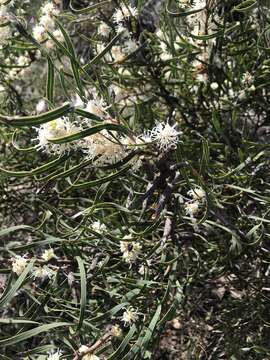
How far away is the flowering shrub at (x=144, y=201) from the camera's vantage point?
933 mm

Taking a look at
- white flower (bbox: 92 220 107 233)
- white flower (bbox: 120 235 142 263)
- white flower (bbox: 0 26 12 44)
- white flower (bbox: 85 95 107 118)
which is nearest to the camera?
white flower (bbox: 85 95 107 118)

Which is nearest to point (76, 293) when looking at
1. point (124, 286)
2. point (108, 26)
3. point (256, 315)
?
point (124, 286)

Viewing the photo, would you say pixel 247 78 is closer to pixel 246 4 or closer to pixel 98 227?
pixel 246 4

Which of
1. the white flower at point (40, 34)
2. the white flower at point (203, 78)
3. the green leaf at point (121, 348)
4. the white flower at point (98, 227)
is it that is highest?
the white flower at point (40, 34)

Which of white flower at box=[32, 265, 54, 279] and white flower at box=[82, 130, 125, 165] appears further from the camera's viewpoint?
white flower at box=[32, 265, 54, 279]

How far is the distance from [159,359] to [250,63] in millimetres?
1102

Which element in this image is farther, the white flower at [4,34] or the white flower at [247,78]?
the white flower at [247,78]

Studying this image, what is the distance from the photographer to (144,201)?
3.38 ft

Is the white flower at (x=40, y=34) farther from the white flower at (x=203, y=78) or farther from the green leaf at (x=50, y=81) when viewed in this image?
the green leaf at (x=50, y=81)

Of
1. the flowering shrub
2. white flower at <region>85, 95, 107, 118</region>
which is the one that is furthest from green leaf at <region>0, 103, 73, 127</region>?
white flower at <region>85, 95, 107, 118</region>

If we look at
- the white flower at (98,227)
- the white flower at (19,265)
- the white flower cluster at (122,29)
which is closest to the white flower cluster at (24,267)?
the white flower at (19,265)

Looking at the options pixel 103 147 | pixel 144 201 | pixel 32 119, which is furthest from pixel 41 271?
pixel 32 119

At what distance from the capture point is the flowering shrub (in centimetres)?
93

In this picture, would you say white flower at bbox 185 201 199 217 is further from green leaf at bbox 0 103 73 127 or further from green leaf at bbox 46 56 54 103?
green leaf at bbox 0 103 73 127
